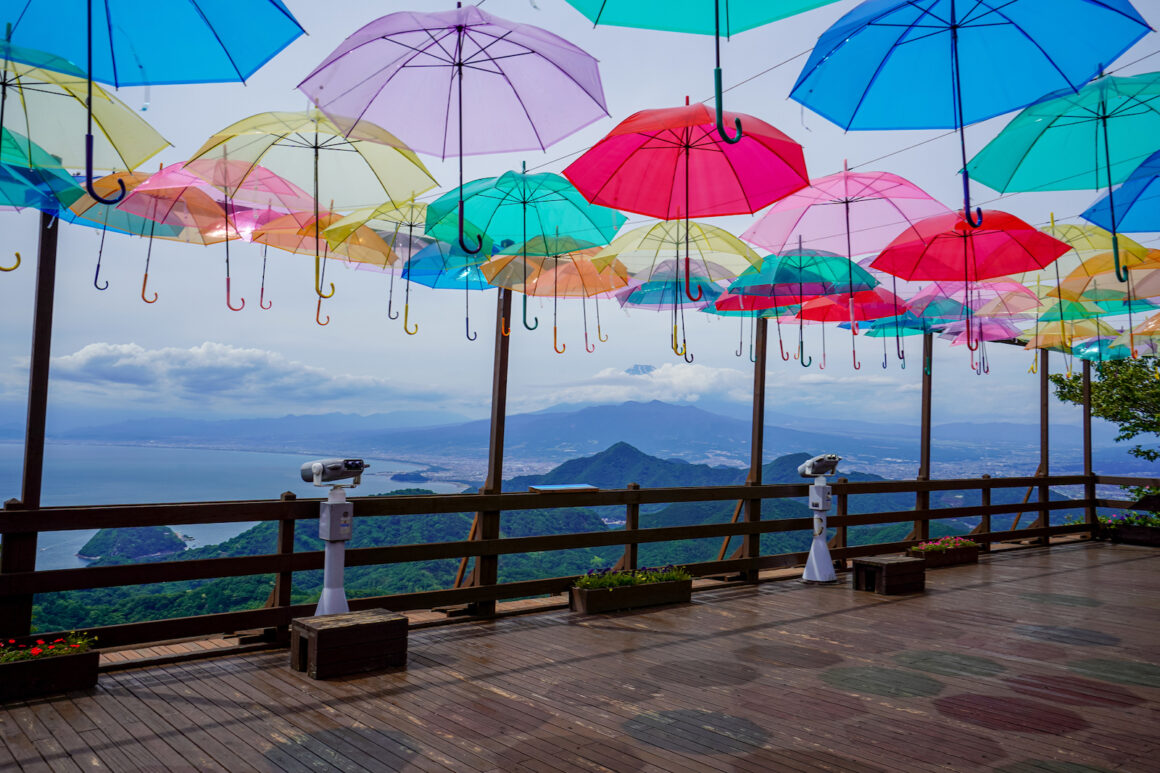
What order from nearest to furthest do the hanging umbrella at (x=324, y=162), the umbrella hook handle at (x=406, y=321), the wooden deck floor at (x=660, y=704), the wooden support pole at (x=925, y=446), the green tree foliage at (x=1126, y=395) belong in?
the wooden deck floor at (x=660, y=704) < the hanging umbrella at (x=324, y=162) < the umbrella hook handle at (x=406, y=321) < the wooden support pole at (x=925, y=446) < the green tree foliage at (x=1126, y=395)

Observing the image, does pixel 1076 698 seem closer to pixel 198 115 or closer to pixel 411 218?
pixel 411 218

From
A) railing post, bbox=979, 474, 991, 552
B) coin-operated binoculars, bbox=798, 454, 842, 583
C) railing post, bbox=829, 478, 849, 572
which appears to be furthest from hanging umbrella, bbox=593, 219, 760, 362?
railing post, bbox=979, 474, 991, 552

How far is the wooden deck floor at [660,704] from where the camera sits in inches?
119

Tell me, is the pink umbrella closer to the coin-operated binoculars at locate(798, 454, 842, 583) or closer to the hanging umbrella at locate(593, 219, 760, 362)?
the hanging umbrella at locate(593, 219, 760, 362)

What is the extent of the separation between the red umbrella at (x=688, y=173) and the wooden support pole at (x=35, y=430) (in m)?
2.95

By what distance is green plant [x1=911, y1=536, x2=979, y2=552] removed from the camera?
838 cm

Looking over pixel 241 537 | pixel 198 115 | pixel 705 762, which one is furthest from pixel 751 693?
pixel 241 537

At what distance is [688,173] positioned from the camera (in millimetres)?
4551

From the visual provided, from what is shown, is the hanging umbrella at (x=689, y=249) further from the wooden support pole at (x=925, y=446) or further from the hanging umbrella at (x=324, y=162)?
the wooden support pole at (x=925, y=446)

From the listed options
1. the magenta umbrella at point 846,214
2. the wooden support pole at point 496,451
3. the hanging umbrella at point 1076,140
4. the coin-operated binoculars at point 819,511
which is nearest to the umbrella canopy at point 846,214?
the magenta umbrella at point 846,214

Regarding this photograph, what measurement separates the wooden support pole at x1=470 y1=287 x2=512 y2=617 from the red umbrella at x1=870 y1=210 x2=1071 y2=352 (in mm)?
3110

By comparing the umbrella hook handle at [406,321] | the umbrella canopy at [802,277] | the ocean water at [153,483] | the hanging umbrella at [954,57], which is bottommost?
the ocean water at [153,483]

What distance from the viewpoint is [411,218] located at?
550 cm

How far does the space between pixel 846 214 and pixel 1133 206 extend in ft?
6.13
